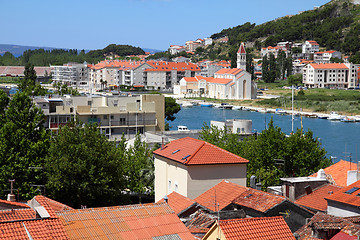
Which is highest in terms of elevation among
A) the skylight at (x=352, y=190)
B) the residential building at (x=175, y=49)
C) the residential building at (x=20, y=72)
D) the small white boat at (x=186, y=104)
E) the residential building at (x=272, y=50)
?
the residential building at (x=175, y=49)

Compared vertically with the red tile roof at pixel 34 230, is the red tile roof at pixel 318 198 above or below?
below

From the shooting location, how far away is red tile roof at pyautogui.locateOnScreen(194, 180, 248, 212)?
10.1 metres

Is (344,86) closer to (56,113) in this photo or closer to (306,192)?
(56,113)

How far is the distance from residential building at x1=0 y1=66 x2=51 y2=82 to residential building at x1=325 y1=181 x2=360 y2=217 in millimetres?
111624

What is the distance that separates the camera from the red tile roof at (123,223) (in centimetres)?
661

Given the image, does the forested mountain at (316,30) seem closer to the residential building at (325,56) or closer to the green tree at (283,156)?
the residential building at (325,56)

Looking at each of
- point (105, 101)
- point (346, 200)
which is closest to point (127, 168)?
point (346, 200)

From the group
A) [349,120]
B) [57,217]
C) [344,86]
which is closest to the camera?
[57,217]

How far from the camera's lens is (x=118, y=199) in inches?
587

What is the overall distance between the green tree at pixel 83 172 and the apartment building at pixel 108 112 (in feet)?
37.9

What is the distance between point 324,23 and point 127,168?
11705cm

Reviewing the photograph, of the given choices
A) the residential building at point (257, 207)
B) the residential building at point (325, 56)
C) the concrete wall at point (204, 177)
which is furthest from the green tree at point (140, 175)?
the residential building at point (325, 56)

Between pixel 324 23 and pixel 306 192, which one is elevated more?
pixel 324 23

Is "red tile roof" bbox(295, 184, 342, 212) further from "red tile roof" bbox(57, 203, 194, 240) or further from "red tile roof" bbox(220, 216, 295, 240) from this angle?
"red tile roof" bbox(57, 203, 194, 240)
